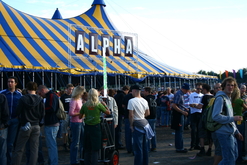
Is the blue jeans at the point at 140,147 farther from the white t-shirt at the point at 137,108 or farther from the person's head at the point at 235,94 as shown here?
the person's head at the point at 235,94

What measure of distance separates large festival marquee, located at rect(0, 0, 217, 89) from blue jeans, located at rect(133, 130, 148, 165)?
9.39 m

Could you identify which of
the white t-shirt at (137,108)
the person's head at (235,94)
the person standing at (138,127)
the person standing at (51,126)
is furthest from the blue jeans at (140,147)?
the person's head at (235,94)

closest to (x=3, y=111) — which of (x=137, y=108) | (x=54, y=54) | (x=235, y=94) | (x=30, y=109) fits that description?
(x=30, y=109)

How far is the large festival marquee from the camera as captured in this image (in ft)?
45.7

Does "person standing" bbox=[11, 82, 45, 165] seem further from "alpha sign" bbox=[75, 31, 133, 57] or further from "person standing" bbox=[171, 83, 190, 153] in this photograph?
"alpha sign" bbox=[75, 31, 133, 57]

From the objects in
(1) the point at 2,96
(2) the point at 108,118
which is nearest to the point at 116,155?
(2) the point at 108,118

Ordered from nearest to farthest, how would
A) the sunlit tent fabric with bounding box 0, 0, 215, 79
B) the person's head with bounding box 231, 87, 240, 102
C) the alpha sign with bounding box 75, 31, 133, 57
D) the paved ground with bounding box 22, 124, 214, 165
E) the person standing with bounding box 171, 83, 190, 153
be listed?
the person's head with bounding box 231, 87, 240, 102
the paved ground with bounding box 22, 124, 214, 165
the person standing with bounding box 171, 83, 190, 153
the sunlit tent fabric with bounding box 0, 0, 215, 79
the alpha sign with bounding box 75, 31, 133, 57

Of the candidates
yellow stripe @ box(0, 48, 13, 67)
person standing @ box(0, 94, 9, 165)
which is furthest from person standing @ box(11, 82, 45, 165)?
yellow stripe @ box(0, 48, 13, 67)

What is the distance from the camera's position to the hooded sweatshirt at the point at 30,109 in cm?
477

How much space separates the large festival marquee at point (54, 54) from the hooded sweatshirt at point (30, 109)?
847 centimetres

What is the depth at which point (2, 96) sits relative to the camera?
15.5 feet

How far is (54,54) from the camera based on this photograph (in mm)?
15648

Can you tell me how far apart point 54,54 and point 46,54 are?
53cm

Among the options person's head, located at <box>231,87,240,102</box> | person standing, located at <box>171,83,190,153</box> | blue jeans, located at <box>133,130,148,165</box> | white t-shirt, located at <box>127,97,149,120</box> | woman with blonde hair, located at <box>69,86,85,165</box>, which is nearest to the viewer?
person's head, located at <box>231,87,240,102</box>
